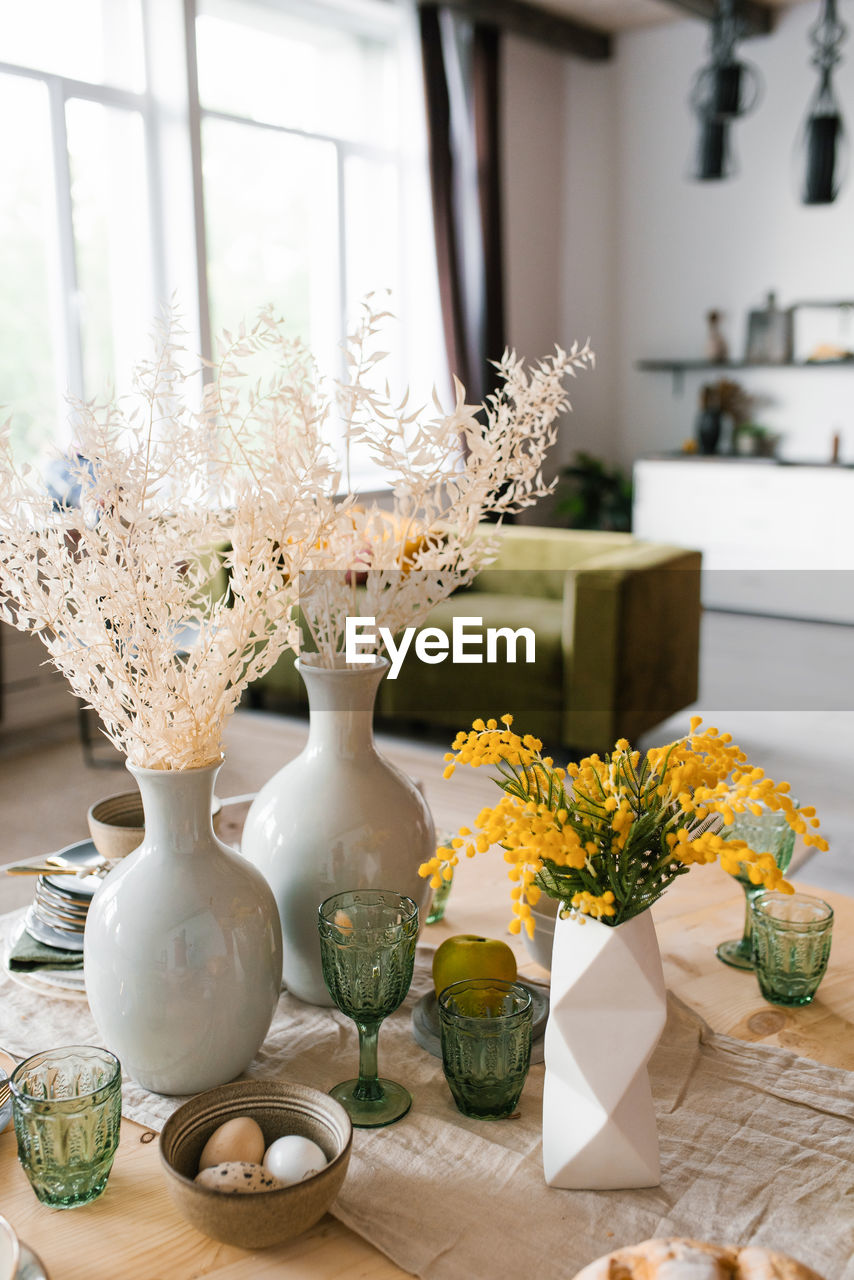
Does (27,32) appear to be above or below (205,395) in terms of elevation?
above

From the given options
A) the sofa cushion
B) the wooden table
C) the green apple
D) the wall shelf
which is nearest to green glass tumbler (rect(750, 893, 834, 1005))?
the wooden table

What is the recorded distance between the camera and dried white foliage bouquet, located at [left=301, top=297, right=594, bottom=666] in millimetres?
915

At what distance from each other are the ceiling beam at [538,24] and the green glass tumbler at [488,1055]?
5.80 metres

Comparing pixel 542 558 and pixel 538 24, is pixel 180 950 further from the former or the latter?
pixel 538 24

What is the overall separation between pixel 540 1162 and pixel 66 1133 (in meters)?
0.35

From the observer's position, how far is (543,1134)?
2.70 feet

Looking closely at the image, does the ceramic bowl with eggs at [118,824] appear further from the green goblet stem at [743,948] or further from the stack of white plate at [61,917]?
the green goblet stem at [743,948]

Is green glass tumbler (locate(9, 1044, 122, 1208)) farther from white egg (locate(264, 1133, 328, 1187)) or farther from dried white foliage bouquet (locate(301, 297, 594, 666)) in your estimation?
dried white foliage bouquet (locate(301, 297, 594, 666))

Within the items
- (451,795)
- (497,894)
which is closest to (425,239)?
(451,795)

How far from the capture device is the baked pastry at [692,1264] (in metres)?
0.61

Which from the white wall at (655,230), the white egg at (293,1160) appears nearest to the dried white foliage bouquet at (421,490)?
the white egg at (293,1160)

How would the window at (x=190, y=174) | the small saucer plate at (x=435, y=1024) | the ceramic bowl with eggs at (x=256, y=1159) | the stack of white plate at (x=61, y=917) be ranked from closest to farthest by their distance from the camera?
the ceramic bowl with eggs at (x=256, y=1159) → the small saucer plate at (x=435, y=1024) → the stack of white plate at (x=61, y=917) → the window at (x=190, y=174)

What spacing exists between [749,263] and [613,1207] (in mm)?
6373

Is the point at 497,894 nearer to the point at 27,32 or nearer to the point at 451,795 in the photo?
the point at 451,795
